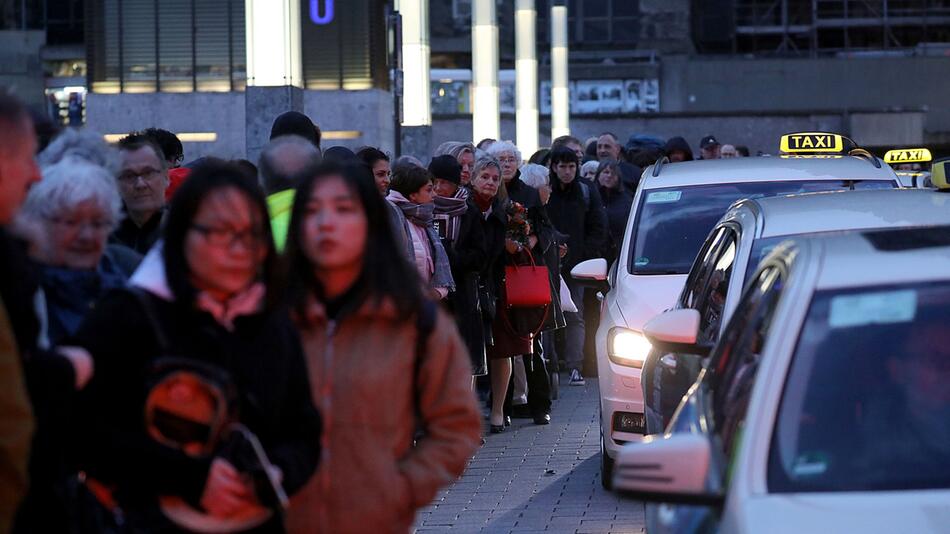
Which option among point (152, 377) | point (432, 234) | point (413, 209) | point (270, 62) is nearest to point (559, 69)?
point (270, 62)

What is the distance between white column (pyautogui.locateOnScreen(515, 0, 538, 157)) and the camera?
42656mm

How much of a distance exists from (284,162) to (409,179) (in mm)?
5527

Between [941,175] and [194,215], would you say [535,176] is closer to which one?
[941,175]

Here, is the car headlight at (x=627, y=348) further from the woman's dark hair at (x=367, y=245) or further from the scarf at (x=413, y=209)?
the woman's dark hair at (x=367, y=245)

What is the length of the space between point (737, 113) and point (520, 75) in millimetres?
14727

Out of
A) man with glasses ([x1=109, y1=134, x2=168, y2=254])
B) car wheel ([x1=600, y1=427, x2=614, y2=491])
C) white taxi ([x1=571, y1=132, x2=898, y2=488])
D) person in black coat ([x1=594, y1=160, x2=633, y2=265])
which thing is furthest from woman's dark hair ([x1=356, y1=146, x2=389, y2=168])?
person in black coat ([x1=594, y1=160, x2=633, y2=265])

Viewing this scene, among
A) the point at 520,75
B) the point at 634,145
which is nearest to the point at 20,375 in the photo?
the point at 634,145

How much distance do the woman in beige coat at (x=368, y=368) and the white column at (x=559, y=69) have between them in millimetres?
45287

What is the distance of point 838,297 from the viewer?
4.63 meters

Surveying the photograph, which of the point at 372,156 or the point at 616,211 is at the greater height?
the point at 372,156

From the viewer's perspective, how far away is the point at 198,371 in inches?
157

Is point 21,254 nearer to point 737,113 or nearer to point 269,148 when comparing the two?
point 269,148

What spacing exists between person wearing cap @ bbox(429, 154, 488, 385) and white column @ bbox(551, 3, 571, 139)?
37.0 m

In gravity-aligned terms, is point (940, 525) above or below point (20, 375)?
below
